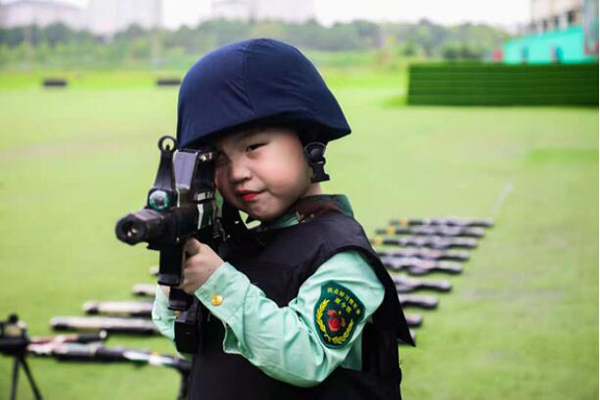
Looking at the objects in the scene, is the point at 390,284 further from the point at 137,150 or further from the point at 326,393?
the point at 137,150

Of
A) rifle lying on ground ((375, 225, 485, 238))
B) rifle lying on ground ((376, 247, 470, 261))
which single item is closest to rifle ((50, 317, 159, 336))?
rifle lying on ground ((376, 247, 470, 261))

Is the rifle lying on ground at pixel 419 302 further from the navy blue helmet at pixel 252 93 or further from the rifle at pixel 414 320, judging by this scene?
the navy blue helmet at pixel 252 93

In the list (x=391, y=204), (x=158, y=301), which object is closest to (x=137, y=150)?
(x=391, y=204)

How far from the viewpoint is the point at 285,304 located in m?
2.02

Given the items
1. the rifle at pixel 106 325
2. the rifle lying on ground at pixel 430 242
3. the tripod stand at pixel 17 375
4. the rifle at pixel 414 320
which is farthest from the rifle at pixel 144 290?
the rifle lying on ground at pixel 430 242

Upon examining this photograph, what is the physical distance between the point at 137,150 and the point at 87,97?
1990cm

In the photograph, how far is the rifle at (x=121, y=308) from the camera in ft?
18.6

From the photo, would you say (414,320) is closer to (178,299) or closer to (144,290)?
(144,290)

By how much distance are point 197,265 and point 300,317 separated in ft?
0.90

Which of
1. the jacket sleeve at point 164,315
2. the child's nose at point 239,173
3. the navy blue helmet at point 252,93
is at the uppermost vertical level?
the navy blue helmet at point 252,93

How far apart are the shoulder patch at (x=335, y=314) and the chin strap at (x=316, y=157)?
273 mm

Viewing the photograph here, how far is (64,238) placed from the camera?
29.2 feet

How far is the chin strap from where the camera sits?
2061 millimetres

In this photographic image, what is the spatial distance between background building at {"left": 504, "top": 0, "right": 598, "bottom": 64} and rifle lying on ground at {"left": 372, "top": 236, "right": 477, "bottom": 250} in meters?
28.1
